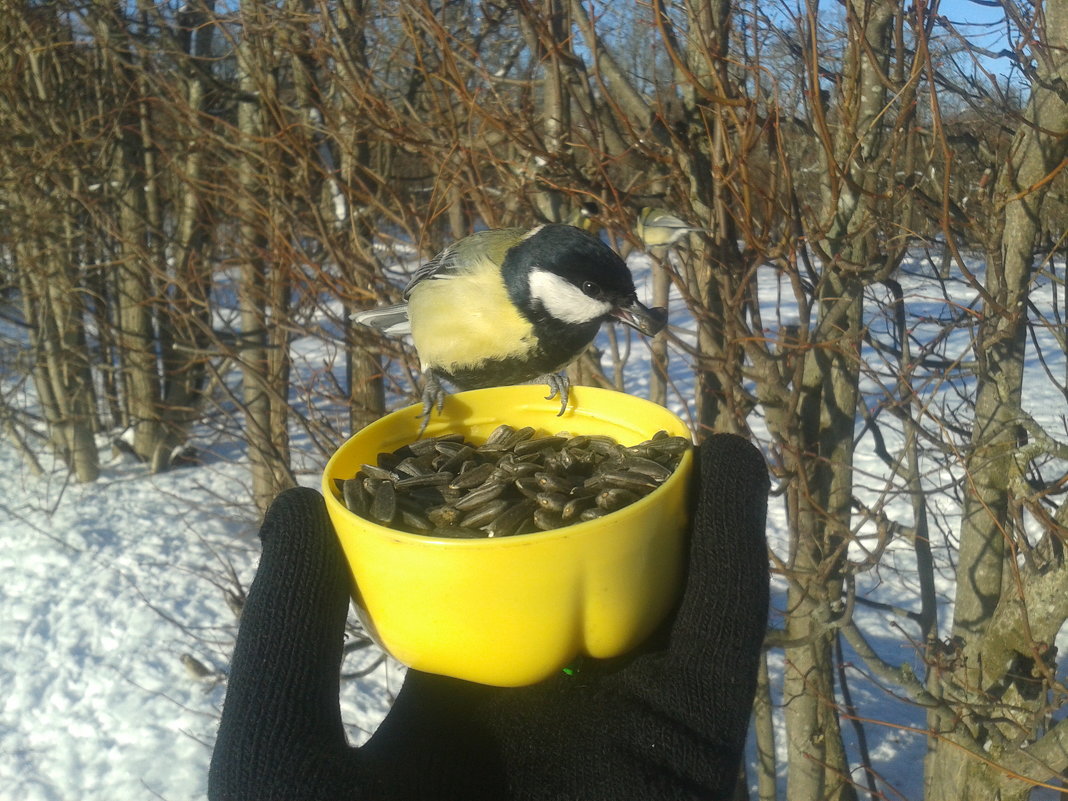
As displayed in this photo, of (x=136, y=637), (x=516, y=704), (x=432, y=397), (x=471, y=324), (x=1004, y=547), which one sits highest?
(x=471, y=324)

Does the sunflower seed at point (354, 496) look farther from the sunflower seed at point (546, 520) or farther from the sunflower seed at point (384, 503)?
the sunflower seed at point (546, 520)

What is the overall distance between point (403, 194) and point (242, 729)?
2.87m

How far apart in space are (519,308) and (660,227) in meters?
1.00

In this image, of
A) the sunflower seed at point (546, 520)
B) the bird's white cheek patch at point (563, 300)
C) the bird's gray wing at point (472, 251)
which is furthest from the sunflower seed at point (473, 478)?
the bird's gray wing at point (472, 251)

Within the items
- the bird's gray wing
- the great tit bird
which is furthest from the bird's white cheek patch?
the bird's gray wing

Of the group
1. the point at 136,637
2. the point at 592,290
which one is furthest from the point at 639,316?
the point at 136,637

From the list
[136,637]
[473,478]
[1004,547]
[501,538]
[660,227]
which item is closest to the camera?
[501,538]

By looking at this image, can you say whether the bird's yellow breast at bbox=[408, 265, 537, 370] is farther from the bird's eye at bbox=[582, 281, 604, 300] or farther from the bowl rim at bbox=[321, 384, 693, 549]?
the bowl rim at bbox=[321, 384, 693, 549]

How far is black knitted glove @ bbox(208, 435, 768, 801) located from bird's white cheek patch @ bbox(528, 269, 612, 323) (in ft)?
0.93

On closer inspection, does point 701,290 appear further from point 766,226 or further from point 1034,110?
point 1034,110

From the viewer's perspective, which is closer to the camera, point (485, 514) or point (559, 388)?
point (485, 514)

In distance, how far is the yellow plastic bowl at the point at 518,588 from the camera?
0.90 m

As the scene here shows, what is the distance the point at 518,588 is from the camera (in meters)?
0.91

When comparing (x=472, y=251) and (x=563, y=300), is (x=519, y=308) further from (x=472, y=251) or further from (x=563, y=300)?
(x=472, y=251)
